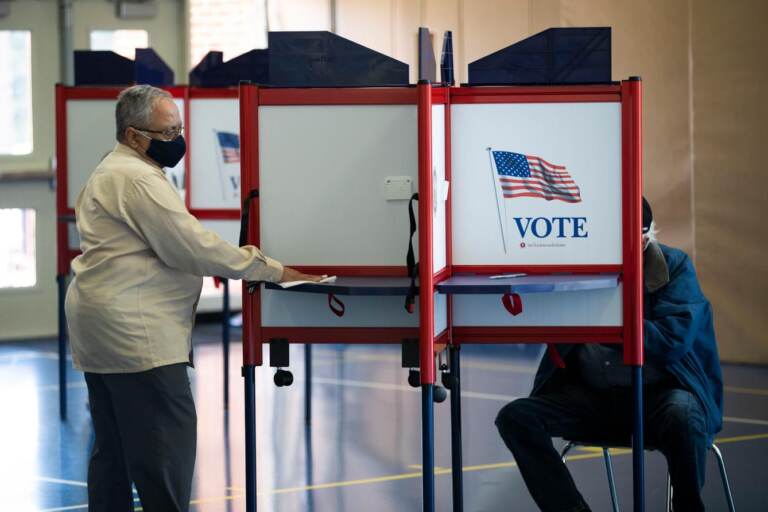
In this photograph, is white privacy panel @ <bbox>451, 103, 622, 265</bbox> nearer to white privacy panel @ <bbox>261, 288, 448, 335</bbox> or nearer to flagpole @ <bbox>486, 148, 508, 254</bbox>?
flagpole @ <bbox>486, 148, 508, 254</bbox>

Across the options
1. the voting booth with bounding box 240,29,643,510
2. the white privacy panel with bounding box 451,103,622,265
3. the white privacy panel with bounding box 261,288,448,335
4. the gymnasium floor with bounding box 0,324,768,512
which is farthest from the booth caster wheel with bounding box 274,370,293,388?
the gymnasium floor with bounding box 0,324,768,512

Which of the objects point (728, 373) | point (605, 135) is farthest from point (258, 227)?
point (728, 373)

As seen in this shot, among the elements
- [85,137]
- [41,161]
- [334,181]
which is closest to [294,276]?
[334,181]

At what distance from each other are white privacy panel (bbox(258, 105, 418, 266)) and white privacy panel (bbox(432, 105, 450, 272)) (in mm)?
68

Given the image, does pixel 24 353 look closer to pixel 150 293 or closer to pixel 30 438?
pixel 30 438

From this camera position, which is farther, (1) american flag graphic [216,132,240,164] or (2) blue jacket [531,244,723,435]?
(1) american flag graphic [216,132,240,164]

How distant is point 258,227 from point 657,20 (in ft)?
15.9

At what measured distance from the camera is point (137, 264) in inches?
132

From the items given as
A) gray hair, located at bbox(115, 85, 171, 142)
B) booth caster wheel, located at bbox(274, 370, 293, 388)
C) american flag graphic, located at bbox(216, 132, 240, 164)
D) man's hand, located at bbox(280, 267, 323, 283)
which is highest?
american flag graphic, located at bbox(216, 132, 240, 164)

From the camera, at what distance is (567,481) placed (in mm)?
3773

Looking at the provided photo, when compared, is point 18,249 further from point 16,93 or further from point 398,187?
point 398,187

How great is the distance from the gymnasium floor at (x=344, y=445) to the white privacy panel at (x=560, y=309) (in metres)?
1.32

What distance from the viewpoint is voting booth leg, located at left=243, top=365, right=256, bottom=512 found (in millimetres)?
3521

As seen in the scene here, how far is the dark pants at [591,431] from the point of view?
143 inches
